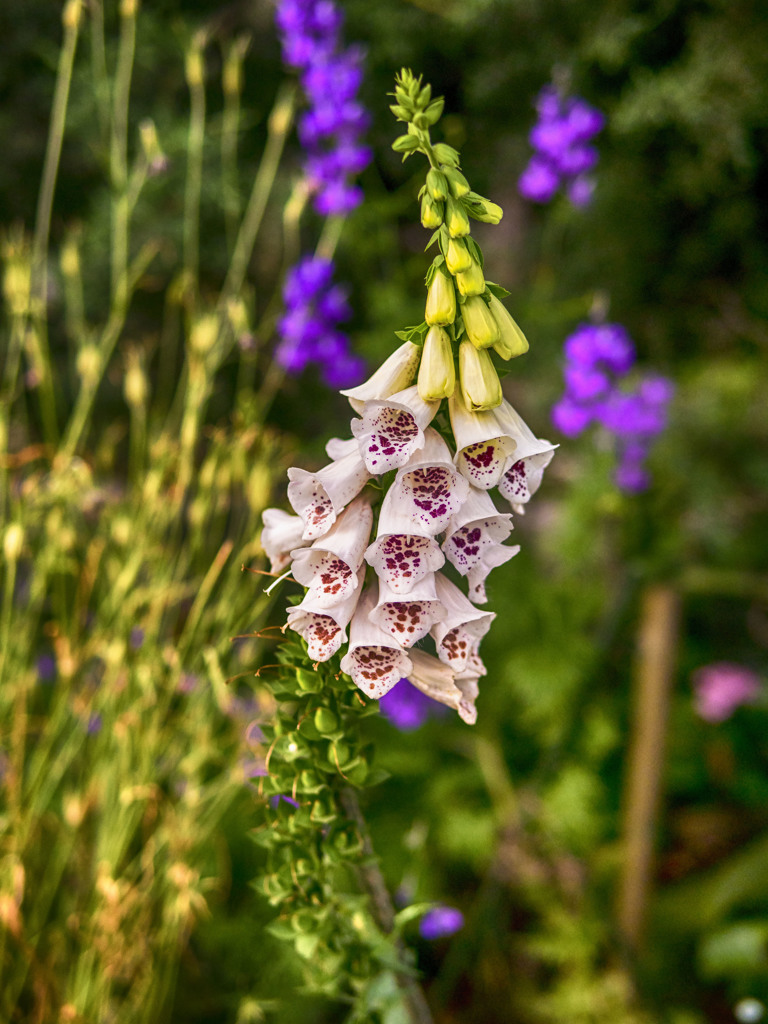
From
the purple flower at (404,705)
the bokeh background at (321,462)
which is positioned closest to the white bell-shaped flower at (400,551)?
the bokeh background at (321,462)

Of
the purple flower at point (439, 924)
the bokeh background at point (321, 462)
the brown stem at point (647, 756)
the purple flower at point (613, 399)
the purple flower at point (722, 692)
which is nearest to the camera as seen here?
the bokeh background at point (321, 462)

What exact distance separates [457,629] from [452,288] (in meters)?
0.21

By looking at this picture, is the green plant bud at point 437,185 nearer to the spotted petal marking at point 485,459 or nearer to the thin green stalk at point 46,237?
the spotted petal marking at point 485,459

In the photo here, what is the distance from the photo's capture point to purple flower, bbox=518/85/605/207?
110 centimetres

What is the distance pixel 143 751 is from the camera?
86 cm

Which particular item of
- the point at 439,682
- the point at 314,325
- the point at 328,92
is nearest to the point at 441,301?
the point at 439,682

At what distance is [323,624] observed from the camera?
421 mm

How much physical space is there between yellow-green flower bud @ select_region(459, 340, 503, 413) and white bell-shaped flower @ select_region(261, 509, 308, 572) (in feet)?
0.47

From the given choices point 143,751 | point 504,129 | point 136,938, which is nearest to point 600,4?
point 504,129

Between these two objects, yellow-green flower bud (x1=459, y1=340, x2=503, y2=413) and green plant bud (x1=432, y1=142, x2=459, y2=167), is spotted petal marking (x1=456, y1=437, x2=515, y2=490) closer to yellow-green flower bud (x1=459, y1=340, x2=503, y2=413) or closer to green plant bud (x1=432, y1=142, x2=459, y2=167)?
yellow-green flower bud (x1=459, y1=340, x2=503, y2=413)

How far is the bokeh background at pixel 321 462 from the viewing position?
91 cm

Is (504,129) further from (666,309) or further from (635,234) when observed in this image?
(666,309)

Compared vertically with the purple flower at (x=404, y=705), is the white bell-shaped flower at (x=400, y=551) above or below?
above

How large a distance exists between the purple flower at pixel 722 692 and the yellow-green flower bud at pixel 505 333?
158 centimetres
